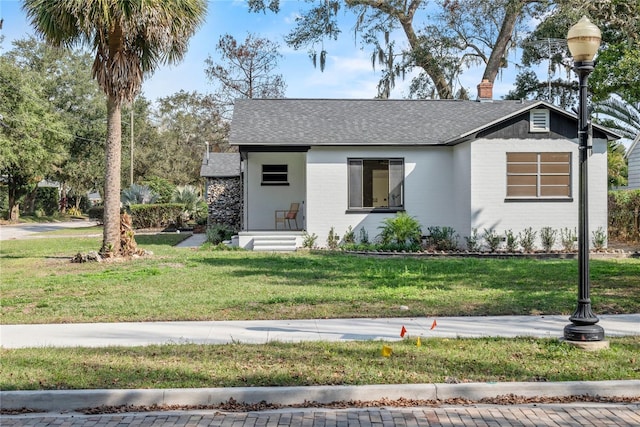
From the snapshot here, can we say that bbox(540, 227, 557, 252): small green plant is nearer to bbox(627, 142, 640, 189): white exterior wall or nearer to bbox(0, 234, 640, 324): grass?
bbox(0, 234, 640, 324): grass

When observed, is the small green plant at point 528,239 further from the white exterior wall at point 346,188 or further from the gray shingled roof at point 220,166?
the gray shingled roof at point 220,166

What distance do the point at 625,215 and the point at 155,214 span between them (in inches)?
821

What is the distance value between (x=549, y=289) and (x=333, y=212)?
874cm

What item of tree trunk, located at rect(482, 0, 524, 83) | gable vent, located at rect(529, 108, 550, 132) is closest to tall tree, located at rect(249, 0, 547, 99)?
tree trunk, located at rect(482, 0, 524, 83)

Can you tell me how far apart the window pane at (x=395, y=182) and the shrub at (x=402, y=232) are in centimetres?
76

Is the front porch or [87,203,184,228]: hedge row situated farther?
[87,203,184,228]: hedge row

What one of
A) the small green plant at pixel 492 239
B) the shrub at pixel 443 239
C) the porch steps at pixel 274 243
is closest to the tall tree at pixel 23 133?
the porch steps at pixel 274 243

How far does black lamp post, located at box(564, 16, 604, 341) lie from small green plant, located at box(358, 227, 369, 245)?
1150 cm

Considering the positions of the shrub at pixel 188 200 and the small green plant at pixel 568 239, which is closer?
the small green plant at pixel 568 239

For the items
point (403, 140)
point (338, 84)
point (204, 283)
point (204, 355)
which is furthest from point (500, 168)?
point (338, 84)

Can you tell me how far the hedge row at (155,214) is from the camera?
3003cm

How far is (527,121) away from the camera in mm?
17359

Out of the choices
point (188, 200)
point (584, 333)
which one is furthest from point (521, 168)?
point (188, 200)

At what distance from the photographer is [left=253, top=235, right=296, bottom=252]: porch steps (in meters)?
18.0
